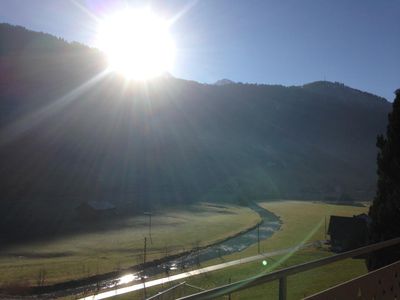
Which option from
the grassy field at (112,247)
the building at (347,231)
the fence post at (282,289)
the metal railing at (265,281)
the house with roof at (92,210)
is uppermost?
the metal railing at (265,281)

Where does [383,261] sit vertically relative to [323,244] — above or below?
above

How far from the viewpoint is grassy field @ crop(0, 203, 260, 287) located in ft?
182

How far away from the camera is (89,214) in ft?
346

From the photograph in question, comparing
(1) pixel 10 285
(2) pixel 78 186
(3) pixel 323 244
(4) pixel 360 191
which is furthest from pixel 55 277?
(4) pixel 360 191

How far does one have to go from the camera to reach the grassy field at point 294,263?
2677cm

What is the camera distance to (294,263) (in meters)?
51.6

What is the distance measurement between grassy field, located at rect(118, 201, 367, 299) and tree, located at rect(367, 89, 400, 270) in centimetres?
273

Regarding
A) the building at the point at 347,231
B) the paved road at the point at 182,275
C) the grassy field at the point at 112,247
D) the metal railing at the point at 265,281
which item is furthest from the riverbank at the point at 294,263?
the metal railing at the point at 265,281

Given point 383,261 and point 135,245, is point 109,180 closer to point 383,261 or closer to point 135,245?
point 135,245

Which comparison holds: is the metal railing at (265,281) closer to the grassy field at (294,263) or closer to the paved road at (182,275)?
the grassy field at (294,263)

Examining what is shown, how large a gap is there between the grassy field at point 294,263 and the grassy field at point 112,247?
9.22 m

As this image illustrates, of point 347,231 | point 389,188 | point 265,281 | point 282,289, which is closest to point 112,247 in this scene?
Answer: point 347,231

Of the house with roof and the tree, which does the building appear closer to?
the tree

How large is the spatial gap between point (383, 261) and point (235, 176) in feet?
568
